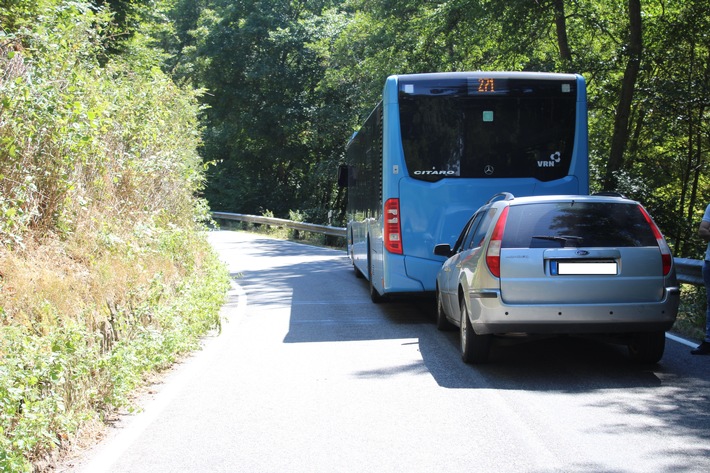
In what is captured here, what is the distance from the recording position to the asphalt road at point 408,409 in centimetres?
539

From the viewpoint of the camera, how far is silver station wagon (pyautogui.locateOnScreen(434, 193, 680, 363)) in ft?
25.7

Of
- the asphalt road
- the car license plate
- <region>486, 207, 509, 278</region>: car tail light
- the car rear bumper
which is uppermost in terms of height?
<region>486, 207, 509, 278</region>: car tail light

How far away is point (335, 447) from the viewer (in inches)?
224

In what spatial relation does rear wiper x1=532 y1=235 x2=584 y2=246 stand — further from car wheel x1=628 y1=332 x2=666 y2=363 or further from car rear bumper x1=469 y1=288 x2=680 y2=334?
car wheel x1=628 y1=332 x2=666 y2=363

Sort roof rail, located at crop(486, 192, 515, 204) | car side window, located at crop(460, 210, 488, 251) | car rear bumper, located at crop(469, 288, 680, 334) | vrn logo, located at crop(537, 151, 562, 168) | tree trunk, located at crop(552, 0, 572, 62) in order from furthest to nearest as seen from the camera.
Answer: tree trunk, located at crop(552, 0, 572, 62) → vrn logo, located at crop(537, 151, 562, 168) → car side window, located at crop(460, 210, 488, 251) → roof rail, located at crop(486, 192, 515, 204) → car rear bumper, located at crop(469, 288, 680, 334)

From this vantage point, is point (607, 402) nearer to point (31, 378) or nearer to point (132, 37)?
Result: point (31, 378)

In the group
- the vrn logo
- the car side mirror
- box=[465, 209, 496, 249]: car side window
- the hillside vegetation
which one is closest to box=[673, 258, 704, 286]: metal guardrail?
the vrn logo

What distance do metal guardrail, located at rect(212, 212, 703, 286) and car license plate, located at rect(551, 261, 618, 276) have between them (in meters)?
3.39

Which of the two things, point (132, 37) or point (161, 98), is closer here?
point (161, 98)

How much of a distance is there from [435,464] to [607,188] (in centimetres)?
1527

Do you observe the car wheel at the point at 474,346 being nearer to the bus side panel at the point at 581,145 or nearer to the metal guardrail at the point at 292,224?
the bus side panel at the point at 581,145

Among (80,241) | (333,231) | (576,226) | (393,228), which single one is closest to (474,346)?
(576,226)

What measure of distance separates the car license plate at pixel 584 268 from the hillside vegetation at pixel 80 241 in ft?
12.1

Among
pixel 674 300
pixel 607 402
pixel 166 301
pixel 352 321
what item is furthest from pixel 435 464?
pixel 352 321
